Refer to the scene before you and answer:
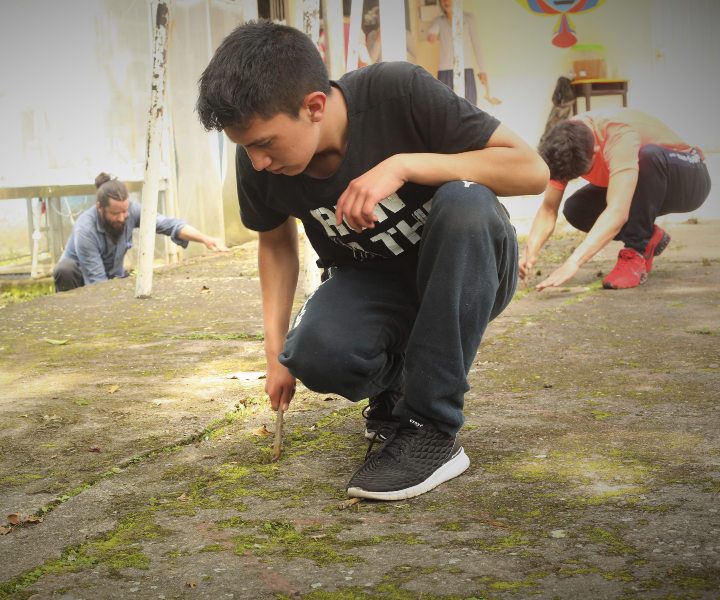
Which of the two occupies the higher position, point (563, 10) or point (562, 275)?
point (563, 10)

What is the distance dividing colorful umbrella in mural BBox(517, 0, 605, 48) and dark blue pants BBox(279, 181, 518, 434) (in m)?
7.43

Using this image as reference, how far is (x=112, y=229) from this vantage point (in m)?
5.86

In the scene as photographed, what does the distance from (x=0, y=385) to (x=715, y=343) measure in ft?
7.71

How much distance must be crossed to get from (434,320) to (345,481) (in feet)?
1.25

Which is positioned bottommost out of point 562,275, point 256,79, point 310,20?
point 562,275

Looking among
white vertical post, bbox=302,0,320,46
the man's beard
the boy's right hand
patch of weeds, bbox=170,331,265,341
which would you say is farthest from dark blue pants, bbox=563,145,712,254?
the man's beard

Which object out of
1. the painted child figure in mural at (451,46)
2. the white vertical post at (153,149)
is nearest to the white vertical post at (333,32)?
the white vertical post at (153,149)

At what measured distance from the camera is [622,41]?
27.0 ft

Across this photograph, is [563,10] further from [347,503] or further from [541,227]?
[347,503]

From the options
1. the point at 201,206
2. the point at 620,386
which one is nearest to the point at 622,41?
the point at 201,206

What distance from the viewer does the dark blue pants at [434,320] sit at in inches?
59.3

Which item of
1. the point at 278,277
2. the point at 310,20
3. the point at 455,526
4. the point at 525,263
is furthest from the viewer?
the point at 525,263

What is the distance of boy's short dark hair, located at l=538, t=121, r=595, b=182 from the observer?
3799 millimetres

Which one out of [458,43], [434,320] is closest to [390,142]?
[434,320]
